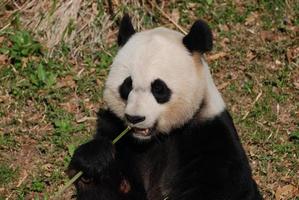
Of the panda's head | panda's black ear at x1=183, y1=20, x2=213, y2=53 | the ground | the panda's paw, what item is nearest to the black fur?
the panda's paw

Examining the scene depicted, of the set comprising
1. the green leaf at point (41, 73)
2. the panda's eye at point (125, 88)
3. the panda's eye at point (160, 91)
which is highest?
the panda's eye at point (125, 88)

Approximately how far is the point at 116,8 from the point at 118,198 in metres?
3.43

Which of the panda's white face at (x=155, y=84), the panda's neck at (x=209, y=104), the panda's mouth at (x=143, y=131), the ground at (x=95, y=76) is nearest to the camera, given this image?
the panda's white face at (x=155, y=84)

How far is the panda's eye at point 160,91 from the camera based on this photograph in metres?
5.15

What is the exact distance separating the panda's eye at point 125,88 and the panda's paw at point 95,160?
381 mm

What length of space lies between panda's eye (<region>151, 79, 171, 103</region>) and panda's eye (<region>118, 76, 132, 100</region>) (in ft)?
0.59

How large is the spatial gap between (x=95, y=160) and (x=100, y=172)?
0.32 feet

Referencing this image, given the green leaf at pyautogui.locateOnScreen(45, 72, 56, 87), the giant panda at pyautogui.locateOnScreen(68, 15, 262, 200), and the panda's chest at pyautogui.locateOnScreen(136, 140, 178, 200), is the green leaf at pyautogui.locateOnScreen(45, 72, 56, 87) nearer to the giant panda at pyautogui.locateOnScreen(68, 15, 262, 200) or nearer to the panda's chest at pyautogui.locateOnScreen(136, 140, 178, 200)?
the giant panda at pyautogui.locateOnScreen(68, 15, 262, 200)

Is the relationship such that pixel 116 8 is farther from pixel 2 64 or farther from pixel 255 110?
pixel 255 110

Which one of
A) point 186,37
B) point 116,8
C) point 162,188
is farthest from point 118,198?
point 116,8

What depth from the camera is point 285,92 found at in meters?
7.64

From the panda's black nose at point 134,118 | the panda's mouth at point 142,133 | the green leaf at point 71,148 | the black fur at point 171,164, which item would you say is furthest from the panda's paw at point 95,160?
the green leaf at point 71,148

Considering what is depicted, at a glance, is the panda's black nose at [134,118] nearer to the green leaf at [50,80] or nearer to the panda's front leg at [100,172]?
the panda's front leg at [100,172]

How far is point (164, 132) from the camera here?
5398 millimetres
